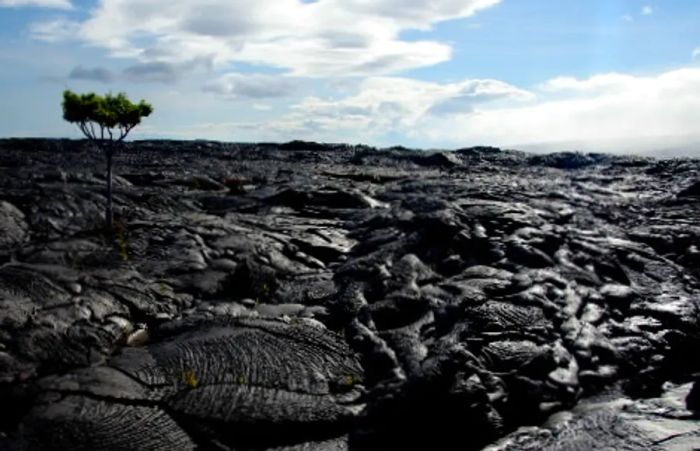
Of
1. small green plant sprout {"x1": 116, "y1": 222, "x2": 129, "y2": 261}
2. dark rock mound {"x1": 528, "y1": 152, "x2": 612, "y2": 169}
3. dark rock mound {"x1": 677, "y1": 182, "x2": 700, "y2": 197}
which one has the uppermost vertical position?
dark rock mound {"x1": 528, "y1": 152, "x2": 612, "y2": 169}

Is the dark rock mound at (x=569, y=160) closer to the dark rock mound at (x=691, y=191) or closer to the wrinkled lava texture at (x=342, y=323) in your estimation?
the dark rock mound at (x=691, y=191)

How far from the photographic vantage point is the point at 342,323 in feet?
61.3

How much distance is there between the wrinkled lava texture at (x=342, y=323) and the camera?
45.2 feet

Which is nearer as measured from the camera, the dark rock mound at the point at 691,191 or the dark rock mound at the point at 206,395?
the dark rock mound at the point at 206,395

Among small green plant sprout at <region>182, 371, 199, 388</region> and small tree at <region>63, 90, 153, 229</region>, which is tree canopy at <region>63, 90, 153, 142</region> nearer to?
small tree at <region>63, 90, 153, 229</region>

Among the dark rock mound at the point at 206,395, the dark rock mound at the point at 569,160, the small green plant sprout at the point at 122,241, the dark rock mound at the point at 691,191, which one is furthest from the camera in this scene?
the dark rock mound at the point at 569,160

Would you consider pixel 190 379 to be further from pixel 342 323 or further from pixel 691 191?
pixel 691 191

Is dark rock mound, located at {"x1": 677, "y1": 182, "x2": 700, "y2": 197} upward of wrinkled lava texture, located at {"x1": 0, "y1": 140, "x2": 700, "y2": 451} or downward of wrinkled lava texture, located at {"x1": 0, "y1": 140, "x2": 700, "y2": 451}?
upward

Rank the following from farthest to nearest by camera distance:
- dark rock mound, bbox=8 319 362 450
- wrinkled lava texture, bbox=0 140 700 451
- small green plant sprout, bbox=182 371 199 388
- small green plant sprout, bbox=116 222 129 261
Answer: small green plant sprout, bbox=116 222 129 261
small green plant sprout, bbox=182 371 199 388
wrinkled lava texture, bbox=0 140 700 451
dark rock mound, bbox=8 319 362 450

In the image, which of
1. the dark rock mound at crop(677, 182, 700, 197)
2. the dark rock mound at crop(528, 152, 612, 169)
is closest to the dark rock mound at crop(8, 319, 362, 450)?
the dark rock mound at crop(677, 182, 700, 197)

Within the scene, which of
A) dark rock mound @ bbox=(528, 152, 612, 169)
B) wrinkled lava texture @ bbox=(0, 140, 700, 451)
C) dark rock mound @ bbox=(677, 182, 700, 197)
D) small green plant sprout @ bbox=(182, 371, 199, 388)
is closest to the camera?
wrinkled lava texture @ bbox=(0, 140, 700, 451)

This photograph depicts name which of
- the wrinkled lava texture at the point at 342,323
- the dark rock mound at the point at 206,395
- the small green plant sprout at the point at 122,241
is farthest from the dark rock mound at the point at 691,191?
the small green plant sprout at the point at 122,241

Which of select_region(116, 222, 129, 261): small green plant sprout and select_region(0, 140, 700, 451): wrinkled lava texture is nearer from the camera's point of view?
select_region(0, 140, 700, 451): wrinkled lava texture

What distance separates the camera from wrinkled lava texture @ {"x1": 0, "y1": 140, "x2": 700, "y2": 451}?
13.8m
